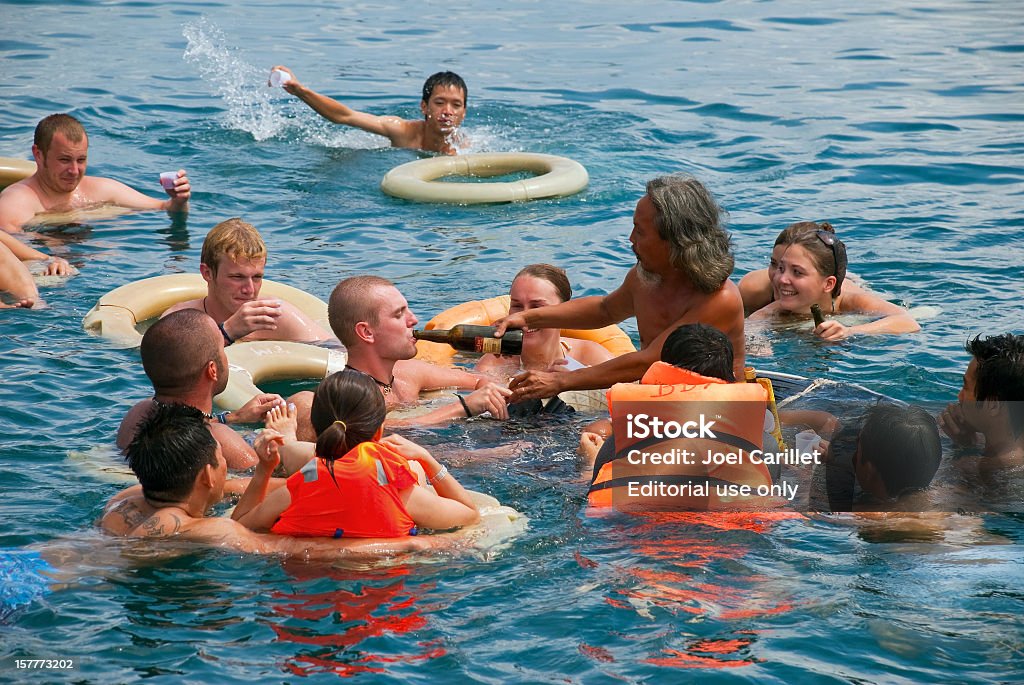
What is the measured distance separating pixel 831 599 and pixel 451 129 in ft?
28.7

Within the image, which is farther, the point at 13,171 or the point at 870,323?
the point at 13,171

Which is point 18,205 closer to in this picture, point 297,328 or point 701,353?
point 297,328

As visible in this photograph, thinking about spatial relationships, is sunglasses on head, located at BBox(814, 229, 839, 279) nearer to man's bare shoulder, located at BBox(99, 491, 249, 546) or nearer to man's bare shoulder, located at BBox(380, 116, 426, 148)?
man's bare shoulder, located at BBox(99, 491, 249, 546)

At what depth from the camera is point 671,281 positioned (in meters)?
6.31

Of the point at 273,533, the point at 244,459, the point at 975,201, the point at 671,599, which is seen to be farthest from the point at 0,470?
the point at 975,201

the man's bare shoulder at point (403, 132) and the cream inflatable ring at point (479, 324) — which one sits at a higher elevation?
the man's bare shoulder at point (403, 132)

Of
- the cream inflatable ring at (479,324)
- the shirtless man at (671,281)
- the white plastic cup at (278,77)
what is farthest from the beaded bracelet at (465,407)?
the white plastic cup at (278,77)

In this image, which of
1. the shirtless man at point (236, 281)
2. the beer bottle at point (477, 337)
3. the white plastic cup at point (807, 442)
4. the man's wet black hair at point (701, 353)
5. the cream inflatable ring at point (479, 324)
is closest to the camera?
the man's wet black hair at point (701, 353)

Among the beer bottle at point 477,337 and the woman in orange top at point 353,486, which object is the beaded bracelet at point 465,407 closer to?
the beer bottle at point 477,337

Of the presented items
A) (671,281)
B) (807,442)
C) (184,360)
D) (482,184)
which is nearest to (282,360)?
(184,360)

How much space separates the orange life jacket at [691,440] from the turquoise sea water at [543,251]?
184 mm

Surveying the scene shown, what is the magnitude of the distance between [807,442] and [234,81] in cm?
1160

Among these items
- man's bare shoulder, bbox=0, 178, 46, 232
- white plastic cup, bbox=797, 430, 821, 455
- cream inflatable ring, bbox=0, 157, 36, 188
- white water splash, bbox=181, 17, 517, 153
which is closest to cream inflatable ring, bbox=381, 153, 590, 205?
white water splash, bbox=181, 17, 517, 153

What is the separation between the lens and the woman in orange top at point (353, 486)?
487 centimetres
